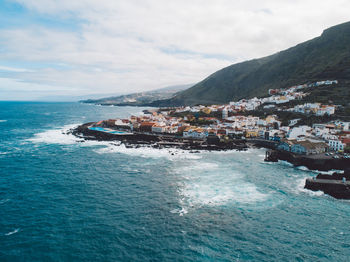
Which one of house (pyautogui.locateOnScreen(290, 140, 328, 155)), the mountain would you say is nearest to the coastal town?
house (pyautogui.locateOnScreen(290, 140, 328, 155))

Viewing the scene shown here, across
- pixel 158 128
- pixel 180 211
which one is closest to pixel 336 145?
pixel 180 211

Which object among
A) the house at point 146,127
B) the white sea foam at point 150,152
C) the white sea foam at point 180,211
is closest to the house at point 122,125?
the house at point 146,127

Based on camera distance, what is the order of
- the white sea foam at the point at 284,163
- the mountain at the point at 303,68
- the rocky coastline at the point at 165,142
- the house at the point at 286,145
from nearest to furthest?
the white sea foam at the point at 284,163
the house at the point at 286,145
the rocky coastline at the point at 165,142
the mountain at the point at 303,68

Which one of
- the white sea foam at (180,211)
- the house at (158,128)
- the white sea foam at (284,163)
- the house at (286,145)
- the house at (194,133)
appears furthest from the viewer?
the house at (158,128)

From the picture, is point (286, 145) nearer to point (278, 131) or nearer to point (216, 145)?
point (278, 131)

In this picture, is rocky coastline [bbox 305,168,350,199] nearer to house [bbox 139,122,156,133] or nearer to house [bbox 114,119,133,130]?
house [bbox 139,122,156,133]

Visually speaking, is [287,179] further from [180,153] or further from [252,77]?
[252,77]

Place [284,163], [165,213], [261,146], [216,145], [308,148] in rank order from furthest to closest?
[261,146]
[216,145]
[308,148]
[284,163]
[165,213]

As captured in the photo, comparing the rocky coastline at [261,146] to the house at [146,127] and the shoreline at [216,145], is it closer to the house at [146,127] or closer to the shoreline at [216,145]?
the shoreline at [216,145]

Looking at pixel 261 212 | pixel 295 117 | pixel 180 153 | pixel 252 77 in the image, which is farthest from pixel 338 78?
pixel 261 212
